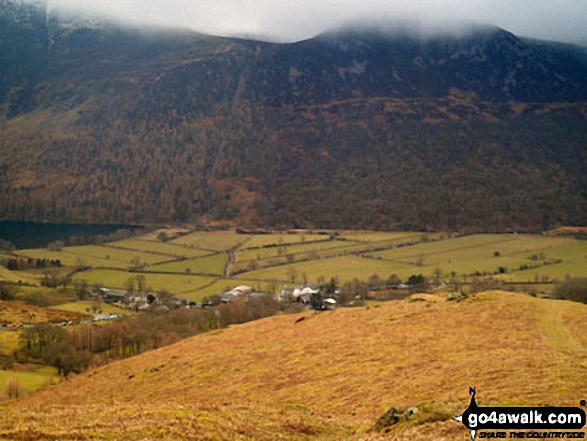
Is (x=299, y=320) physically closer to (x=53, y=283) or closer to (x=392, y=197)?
(x=53, y=283)

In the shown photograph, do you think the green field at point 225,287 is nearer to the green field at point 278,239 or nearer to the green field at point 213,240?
the green field at point 278,239

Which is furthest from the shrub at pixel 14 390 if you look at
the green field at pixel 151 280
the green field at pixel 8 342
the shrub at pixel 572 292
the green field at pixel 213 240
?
the green field at pixel 213 240

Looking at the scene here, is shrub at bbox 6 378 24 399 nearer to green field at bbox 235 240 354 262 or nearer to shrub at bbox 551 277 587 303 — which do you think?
shrub at bbox 551 277 587 303

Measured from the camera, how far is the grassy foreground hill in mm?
27141

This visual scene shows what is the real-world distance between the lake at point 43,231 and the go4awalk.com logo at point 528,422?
146m

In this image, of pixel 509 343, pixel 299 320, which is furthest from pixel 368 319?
pixel 509 343

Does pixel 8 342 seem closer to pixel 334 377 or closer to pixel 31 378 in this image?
pixel 31 378

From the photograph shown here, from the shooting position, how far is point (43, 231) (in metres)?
180

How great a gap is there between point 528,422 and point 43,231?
177 meters

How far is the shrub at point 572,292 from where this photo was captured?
259 ft

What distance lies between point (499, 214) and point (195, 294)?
10944 centimetres

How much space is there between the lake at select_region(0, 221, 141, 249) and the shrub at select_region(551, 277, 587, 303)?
119 metres

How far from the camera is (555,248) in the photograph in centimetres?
13262

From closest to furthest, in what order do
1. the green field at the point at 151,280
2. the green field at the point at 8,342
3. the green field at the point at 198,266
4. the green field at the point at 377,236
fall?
the green field at the point at 8,342 < the green field at the point at 151,280 < the green field at the point at 198,266 < the green field at the point at 377,236
